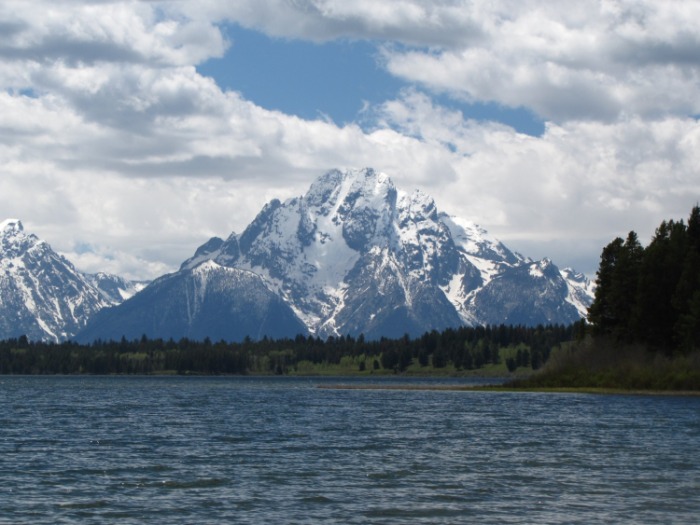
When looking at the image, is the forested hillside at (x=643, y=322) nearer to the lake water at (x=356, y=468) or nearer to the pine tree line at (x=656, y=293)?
the pine tree line at (x=656, y=293)

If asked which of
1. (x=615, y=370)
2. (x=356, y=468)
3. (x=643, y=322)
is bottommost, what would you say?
(x=356, y=468)

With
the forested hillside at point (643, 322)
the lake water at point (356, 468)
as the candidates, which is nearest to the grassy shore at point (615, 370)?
the forested hillside at point (643, 322)

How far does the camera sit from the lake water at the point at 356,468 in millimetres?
50281

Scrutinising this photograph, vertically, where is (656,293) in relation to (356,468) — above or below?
above

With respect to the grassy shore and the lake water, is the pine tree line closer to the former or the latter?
the grassy shore

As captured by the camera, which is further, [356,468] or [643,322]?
[643,322]

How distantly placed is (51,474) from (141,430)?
1371 inches

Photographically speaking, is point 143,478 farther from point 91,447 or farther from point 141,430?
point 141,430

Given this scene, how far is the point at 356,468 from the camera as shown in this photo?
67125 millimetres

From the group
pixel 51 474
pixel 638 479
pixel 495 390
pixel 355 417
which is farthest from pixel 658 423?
pixel 495 390

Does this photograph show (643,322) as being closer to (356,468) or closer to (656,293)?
(656,293)

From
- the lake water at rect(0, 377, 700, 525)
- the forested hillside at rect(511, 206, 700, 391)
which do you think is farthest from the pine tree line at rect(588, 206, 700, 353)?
the lake water at rect(0, 377, 700, 525)

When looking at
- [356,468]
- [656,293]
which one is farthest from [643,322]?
[356,468]

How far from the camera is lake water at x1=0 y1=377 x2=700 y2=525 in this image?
50.3 metres
